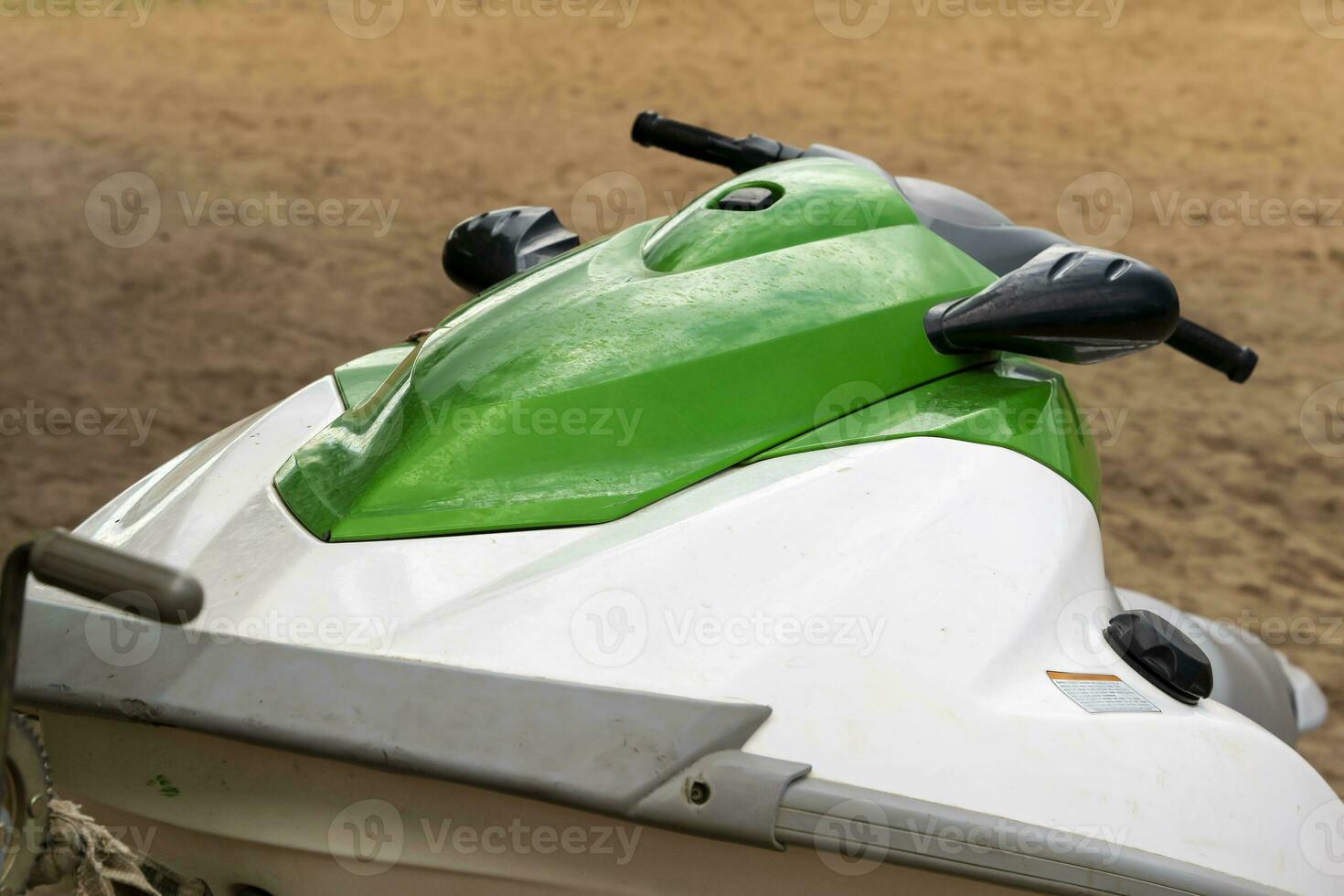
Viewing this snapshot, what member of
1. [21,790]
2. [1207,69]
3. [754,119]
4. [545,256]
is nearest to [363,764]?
[21,790]

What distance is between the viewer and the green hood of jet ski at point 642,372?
1.36 m

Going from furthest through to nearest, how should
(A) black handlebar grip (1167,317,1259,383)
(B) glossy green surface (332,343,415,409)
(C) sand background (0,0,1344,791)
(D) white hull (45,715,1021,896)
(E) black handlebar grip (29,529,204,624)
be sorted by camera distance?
1. (C) sand background (0,0,1344,791)
2. (A) black handlebar grip (1167,317,1259,383)
3. (B) glossy green surface (332,343,415,409)
4. (D) white hull (45,715,1021,896)
5. (E) black handlebar grip (29,529,204,624)

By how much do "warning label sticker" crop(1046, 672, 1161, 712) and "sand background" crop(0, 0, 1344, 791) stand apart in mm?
1675

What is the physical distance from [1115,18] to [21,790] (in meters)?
8.19

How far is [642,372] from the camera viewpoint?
55.3 inches

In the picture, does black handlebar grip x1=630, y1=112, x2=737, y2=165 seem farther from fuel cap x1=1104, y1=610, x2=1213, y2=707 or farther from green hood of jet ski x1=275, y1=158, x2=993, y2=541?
fuel cap x1=1104, y1=610, x2=1213, y2=707

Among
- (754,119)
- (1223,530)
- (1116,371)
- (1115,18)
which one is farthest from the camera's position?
(1115,18)

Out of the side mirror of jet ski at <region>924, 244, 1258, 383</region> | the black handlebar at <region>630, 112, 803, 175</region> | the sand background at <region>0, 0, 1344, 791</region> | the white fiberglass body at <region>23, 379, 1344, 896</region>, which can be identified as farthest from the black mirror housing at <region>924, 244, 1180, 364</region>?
the sand background at <region>0, 0, 1344, 791</region>

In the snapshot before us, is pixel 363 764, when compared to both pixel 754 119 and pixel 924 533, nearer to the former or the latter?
pixel 924 533

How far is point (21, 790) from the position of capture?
1133 mm

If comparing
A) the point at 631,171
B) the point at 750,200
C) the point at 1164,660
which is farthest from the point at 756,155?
the point at 631,171

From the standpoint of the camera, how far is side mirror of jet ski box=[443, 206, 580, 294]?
1975 millimetres

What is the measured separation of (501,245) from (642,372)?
0.65 meters

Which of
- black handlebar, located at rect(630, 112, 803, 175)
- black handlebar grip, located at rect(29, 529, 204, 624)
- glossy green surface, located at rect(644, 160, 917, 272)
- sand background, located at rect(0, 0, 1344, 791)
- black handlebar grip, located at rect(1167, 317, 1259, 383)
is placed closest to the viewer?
black handlebar grip, located at rect(29, 529, 204, 624)
